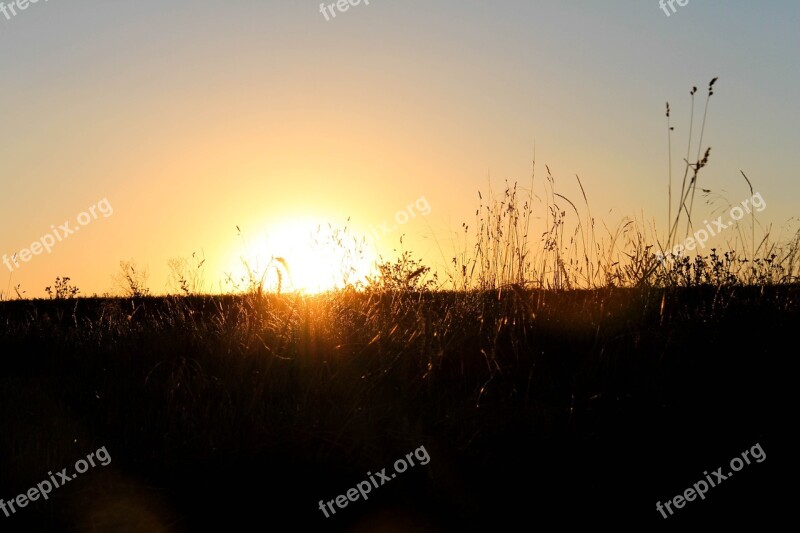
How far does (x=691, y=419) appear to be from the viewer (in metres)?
3.02

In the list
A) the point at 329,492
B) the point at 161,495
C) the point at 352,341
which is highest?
the point at 352,341

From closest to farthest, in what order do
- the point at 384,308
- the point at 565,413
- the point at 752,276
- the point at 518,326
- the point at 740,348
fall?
the point at 565,413, the point at 740,348, the point at 518,326, the point at 384,308, the point at 752,276

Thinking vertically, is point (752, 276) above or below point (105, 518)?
below

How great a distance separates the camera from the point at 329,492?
2.50 metres

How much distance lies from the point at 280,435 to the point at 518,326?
1764 millimetres

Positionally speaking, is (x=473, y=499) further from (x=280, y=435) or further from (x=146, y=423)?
(x=146, y=423)

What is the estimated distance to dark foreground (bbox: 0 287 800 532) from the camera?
241 centimetres

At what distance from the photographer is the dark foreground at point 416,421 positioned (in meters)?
2.41

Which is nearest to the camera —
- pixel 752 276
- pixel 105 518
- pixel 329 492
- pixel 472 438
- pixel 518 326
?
pixel 105 518

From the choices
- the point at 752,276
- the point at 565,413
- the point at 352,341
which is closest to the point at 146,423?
the point at 352,341

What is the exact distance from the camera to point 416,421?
2900mm

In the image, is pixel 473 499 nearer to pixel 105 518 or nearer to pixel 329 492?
pixel 329 492

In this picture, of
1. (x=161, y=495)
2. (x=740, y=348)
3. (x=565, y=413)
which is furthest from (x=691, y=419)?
(x=161, y=495)

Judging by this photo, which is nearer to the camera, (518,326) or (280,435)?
(280,435)
